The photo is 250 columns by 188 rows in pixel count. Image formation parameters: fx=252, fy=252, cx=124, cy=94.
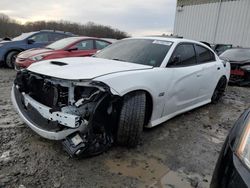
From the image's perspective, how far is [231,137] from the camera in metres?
1.66

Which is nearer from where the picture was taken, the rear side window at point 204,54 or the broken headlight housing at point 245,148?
the broken headlight housing at point 245,148

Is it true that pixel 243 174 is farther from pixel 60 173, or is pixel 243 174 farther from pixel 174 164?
pixel 60 173

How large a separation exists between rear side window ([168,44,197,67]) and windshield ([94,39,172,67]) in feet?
0.50

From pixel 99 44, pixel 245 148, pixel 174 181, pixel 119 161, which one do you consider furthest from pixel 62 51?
pixel 245 148

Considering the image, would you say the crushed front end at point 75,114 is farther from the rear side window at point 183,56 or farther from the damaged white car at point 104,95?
the rear side window at point 183,56

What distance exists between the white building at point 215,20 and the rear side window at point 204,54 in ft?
46.8

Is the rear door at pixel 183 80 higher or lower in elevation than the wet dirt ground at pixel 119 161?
higher

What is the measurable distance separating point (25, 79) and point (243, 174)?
2.84m

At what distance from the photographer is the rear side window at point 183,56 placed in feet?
12.3

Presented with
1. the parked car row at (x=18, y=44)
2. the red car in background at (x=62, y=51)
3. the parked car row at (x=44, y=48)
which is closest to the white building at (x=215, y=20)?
the parked car row at (x=44, y=48)

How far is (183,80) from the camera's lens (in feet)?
12.6

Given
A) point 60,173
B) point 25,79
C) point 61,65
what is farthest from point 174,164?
point 25,79

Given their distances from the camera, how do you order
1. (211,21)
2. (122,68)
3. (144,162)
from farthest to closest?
(211,21) < (122,68) < (144,162)

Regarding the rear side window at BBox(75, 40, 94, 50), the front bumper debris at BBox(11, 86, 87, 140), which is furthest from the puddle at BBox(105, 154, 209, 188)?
the rear side window at BBox(75, 40, 94, 50)
